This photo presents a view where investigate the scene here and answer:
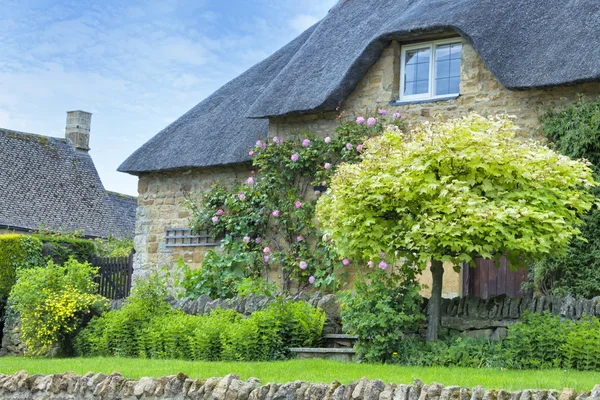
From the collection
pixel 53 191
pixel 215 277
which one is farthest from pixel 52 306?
pixel 53 191

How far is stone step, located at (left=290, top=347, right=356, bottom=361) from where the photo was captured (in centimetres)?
1063

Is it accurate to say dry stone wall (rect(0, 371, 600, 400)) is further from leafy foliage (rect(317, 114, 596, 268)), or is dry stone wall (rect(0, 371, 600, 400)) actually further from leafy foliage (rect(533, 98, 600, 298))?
leafy foliage (rect(533, 98, 600, 298))

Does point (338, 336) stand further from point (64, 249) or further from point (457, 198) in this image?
point (64, 249)

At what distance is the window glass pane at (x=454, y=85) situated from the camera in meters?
13.9

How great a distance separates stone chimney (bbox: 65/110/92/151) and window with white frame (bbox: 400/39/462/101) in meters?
20.0

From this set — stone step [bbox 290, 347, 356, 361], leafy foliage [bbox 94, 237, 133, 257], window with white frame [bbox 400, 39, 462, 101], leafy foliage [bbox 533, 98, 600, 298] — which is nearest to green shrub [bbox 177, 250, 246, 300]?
window with white frame [bbox 400, 39, 462, 101]

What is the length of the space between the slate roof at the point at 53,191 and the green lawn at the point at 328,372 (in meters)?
16.3

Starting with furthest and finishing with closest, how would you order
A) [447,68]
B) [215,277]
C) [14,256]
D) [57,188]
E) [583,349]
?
[57,188] → [14,256] → [215,277] → [447,68] → [583,349]

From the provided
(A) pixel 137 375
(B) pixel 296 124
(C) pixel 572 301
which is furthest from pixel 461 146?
(B) pixel 296 124

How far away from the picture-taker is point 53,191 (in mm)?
28656

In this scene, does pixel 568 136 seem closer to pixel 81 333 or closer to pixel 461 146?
pixel 461 146

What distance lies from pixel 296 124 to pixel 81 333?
5203 millimetres

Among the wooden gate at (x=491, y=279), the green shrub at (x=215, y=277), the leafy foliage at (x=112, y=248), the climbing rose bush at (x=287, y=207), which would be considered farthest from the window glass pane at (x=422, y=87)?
the leafy foliage at (x=112, y=248)

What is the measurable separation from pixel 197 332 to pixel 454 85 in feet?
19.6
